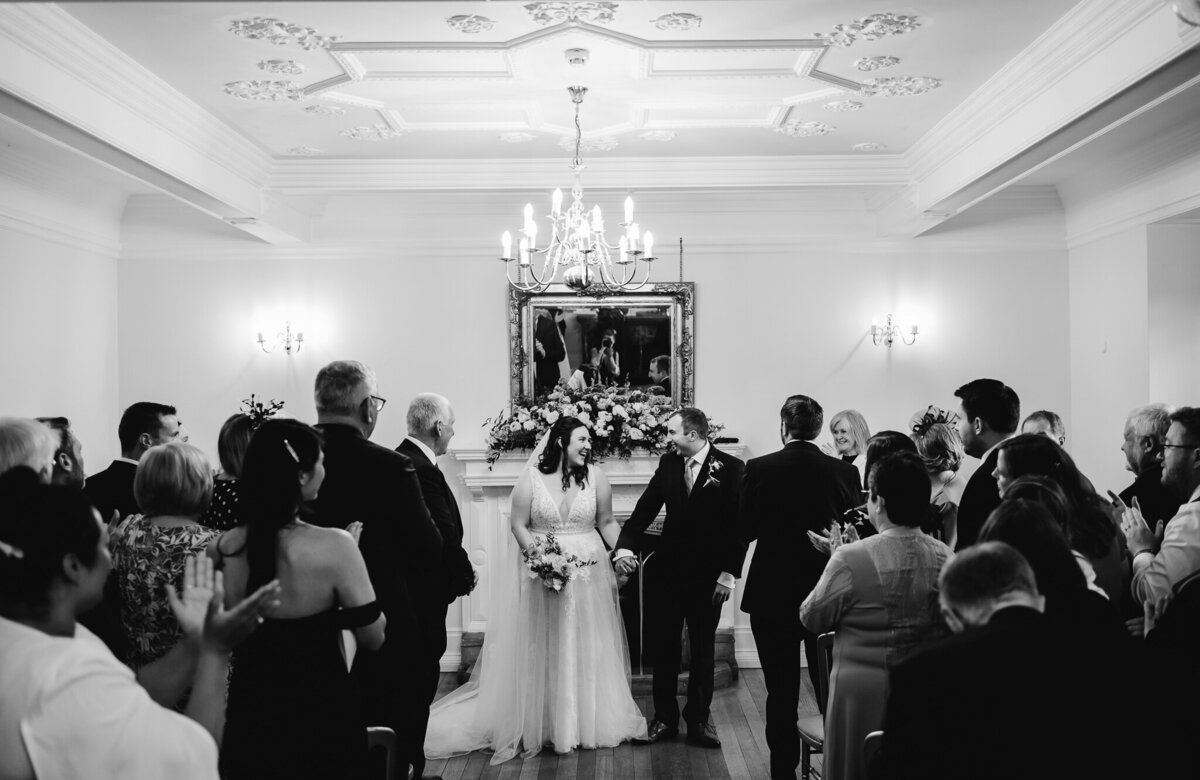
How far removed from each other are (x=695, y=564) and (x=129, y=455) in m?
2.96

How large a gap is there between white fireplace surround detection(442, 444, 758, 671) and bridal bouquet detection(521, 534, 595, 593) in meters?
2.03

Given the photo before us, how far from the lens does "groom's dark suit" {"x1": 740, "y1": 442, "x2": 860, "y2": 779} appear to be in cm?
477

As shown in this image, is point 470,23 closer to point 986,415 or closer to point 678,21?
point 678,21

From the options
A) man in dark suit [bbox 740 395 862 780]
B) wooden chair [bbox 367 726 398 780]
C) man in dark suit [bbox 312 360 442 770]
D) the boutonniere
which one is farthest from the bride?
wooden chair [bbox 367 726 398 780]

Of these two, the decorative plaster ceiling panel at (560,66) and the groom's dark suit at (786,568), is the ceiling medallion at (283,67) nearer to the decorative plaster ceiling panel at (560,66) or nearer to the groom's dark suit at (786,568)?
the decorative plaster ceiling panel at (560,66)

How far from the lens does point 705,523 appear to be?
5.55 meters

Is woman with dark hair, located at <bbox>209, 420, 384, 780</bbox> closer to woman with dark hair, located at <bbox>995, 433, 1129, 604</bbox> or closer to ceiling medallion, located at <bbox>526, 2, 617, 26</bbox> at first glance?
woman with dark hair, located at <bbox>995, 433, 1129, 604</bbox>

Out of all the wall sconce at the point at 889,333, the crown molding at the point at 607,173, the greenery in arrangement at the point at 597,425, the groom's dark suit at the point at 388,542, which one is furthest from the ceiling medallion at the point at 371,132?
the wall sconce at the point at 889,333

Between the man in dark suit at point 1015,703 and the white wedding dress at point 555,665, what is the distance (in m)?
3.56

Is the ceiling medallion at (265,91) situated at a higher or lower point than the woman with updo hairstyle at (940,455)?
higher

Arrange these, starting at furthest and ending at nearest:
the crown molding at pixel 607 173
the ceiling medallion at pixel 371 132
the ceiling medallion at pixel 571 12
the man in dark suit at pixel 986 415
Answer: the crown molding at pixel 607 173 < the ceiling medallion at pixel 371 132 < the man in dark suit at pixel 986 415 < the ceiling medallion at pixel 571 12

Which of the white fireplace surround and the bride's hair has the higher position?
the bride's hair

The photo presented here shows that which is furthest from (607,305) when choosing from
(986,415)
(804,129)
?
(986,415)

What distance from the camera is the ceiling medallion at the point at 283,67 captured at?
16.4ft
